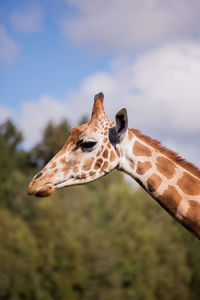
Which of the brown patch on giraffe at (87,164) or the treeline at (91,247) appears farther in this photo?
the treeline at (91,247)

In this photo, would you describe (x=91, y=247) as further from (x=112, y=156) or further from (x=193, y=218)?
(x=193, y=218)

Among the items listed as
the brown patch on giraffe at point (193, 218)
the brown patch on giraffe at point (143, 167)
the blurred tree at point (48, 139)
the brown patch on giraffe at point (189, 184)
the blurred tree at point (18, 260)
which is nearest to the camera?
the brown patch on giraffe at point (193, 218)

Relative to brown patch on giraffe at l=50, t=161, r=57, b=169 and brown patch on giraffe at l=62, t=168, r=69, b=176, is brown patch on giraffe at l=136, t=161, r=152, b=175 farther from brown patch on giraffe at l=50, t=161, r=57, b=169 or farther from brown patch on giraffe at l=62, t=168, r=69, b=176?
brown patch on giraffe at l=50, t=161, r=57, b=169

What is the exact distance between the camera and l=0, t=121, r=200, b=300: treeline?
63.6m

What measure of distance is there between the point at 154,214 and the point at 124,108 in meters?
76.8

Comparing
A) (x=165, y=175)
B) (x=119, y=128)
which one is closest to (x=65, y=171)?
(x=119, y=128)

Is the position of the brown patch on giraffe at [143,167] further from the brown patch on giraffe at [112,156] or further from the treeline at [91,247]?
the treeline at [91,247]

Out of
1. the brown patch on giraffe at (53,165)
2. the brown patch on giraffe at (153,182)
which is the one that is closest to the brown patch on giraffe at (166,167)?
the brown patch on giraffe at (153,182)

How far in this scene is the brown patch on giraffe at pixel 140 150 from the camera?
24.4 feet

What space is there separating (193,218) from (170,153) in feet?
3.62

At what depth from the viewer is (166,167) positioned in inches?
287

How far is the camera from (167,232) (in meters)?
81.4

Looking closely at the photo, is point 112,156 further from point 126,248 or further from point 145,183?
point 126,248

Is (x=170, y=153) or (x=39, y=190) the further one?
(x=170, y=153)
